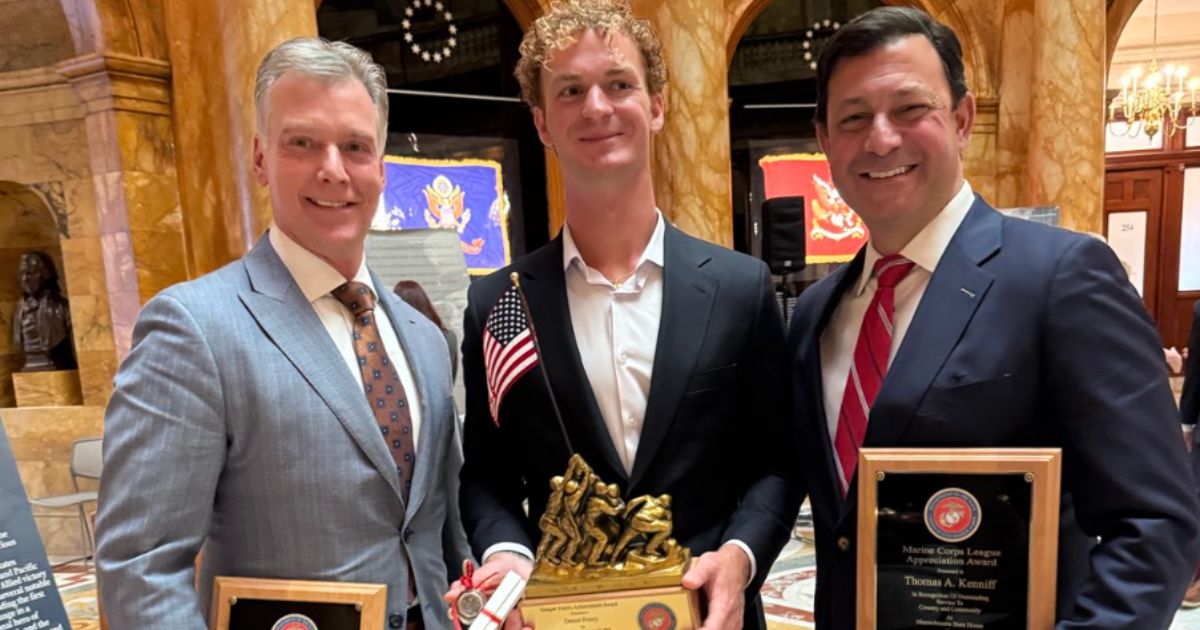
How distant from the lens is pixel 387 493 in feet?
5.44

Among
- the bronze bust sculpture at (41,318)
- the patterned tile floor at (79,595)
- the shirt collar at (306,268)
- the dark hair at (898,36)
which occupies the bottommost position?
the patterned tile floor at (79,595)

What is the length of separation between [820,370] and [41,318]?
742 cm

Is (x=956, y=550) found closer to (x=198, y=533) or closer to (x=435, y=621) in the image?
(x=435, y=621)

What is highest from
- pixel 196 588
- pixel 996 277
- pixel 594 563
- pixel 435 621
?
pixel 996 277

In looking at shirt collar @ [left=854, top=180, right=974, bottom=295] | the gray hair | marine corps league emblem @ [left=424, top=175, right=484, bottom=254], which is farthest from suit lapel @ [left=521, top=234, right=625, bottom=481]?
marine corps league emblem @ [left=424, top=175, right=484, bottom=254]

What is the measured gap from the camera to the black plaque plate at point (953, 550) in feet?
4.17

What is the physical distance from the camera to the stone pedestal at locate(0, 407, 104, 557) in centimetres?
640

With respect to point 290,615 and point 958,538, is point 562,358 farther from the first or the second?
point 958,538

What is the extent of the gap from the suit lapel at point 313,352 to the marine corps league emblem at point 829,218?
7.50 meters

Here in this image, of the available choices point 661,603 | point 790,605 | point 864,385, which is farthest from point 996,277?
point 790,605

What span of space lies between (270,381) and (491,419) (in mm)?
496

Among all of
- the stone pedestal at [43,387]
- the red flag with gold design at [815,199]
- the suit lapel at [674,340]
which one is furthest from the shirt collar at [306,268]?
the red flag with gold design at [815,199]

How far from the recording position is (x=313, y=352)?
1622 millimetres

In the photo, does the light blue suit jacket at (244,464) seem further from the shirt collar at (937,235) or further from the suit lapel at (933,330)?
the shirt collar at (937,235)
